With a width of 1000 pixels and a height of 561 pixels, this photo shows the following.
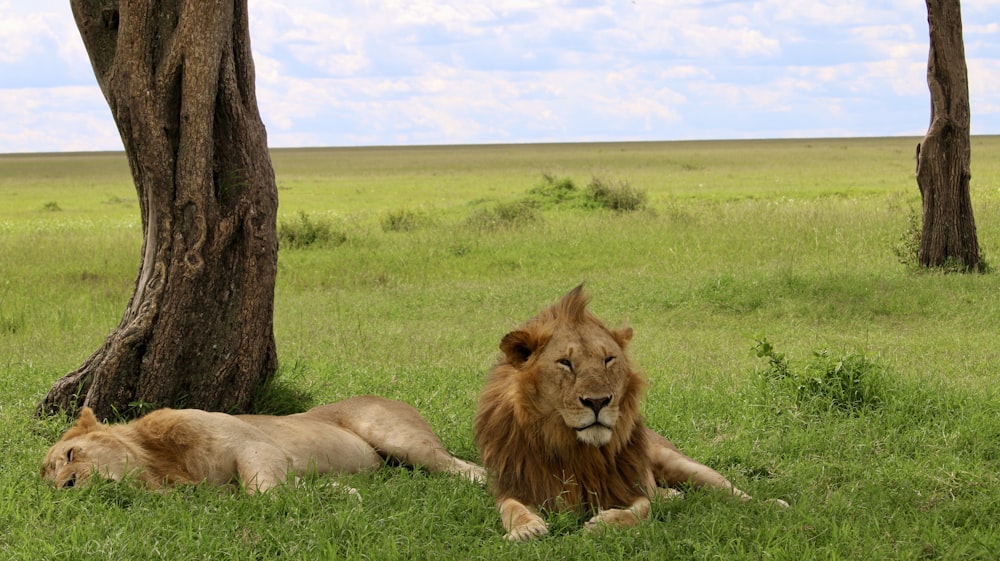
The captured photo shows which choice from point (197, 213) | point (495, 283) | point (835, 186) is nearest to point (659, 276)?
point (495, 283)

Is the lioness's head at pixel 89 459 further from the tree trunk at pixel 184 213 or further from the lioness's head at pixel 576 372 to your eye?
the lioness's head at pixel 576 372

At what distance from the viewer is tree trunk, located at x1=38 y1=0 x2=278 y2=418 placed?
609cm

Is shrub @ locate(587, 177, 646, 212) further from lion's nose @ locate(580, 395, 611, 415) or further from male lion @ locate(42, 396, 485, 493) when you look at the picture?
lion's nose @ locate(580, 395, 611, 415)

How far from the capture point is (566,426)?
4.29 meters

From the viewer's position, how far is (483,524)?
14.5 ft

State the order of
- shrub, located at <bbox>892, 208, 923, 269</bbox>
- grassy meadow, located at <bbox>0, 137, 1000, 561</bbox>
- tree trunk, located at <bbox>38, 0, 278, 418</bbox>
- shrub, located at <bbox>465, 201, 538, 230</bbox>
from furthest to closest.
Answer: shrub, located at <bbox>465, 201, 538, 230</bbox>, shrub, located at <bbox>892, 208, 923, 269</bbox>, tree trunk, located at <bbox>38, 0, 278, 418</bbox>, grassy meadow, located at <bbox>0, 137, 1000, 561</bbox>

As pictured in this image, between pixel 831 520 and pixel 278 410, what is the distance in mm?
3547

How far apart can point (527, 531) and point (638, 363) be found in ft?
13.5

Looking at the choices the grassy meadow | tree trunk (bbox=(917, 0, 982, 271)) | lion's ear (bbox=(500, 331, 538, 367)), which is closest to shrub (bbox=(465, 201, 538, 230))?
the grassy meadow

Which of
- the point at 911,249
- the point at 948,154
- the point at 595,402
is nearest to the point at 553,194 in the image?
the point at 911,249

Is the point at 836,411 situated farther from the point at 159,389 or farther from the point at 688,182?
the point at 688,182

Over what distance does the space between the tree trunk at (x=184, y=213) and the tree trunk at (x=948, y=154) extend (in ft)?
30.3

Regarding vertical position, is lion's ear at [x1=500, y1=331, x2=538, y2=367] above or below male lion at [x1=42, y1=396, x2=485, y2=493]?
above

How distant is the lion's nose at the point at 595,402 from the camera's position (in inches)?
162
